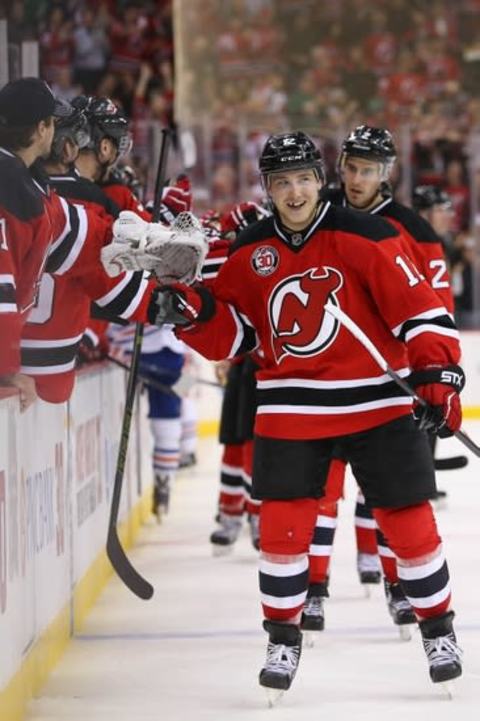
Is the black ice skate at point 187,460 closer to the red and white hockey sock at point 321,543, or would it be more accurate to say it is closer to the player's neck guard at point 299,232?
the red and white hockey sock at point 321,543

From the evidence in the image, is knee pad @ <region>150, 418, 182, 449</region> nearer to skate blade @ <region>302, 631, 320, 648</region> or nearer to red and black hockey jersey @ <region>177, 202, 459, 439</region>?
skate blade @ <region>302, 631, 320, 648</region>

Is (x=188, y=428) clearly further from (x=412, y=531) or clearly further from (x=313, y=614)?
(x=412, y=531)

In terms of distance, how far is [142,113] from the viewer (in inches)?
416

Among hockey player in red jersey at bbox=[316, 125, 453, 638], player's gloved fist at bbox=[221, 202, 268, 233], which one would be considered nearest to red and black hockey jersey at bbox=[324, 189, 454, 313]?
hockey player in red jersey at bbox=[316, 125, 453, 638]

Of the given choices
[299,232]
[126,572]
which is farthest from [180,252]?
[126,572]

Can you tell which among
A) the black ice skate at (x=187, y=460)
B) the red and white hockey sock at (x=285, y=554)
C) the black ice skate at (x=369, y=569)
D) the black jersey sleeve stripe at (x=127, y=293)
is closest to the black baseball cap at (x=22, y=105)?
the black jersey sleeve stripe at (x=127, y=293)

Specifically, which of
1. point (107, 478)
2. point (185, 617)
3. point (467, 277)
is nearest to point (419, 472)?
point (185, 617)

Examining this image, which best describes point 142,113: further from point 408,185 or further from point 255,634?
point 255,634

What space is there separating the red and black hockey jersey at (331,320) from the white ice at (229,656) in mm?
551

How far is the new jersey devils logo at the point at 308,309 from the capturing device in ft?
10.7

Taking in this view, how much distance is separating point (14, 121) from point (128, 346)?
9.64ft

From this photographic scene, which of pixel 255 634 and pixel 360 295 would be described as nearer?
pixel 360 295

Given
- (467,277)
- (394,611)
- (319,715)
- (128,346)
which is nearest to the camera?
(319,715)

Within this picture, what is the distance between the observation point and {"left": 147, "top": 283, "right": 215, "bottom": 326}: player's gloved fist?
3.27 meters
